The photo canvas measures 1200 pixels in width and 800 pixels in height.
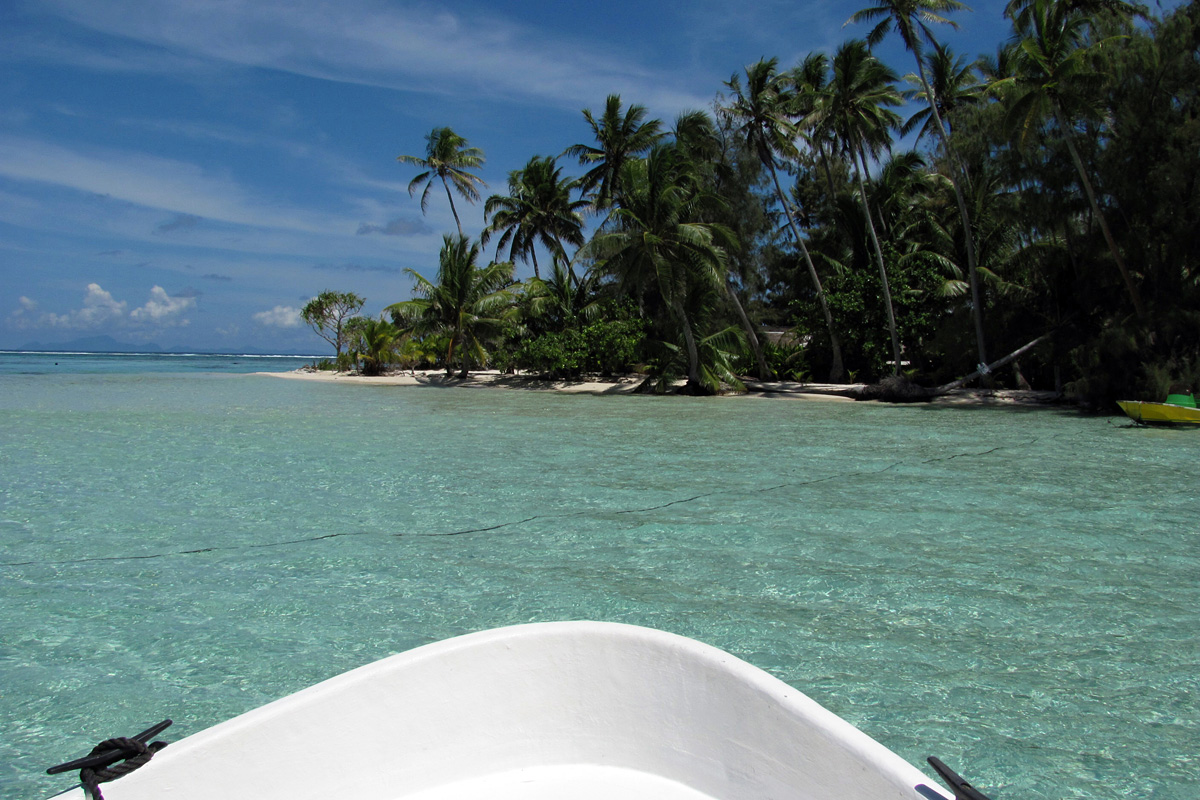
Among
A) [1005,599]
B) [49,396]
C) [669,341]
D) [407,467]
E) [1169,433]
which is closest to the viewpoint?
[1005,599]

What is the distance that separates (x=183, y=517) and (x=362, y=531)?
178 cm

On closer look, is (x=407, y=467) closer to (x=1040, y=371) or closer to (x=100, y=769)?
(x=100, y=769)

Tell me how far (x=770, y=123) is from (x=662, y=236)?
249 inches

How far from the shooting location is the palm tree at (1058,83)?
16.0 meters

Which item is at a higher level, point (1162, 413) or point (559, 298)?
point (559, 298)

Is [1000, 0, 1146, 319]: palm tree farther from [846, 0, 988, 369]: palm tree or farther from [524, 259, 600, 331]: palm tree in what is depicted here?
[524, 259, 600, 331]: palm tree

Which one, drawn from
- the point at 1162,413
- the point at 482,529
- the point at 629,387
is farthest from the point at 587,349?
the point at 482,529

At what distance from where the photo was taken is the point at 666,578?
477 cm

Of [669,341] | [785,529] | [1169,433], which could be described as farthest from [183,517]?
[669,341]

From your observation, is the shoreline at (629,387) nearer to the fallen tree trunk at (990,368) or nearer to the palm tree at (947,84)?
the fallen tree trunk at (990,368)

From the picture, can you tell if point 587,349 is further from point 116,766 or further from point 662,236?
point 116,766

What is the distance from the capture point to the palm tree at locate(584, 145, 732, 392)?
868 inches

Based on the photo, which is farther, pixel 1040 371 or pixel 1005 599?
pixel 1040 371

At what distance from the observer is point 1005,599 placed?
14.1 feet
